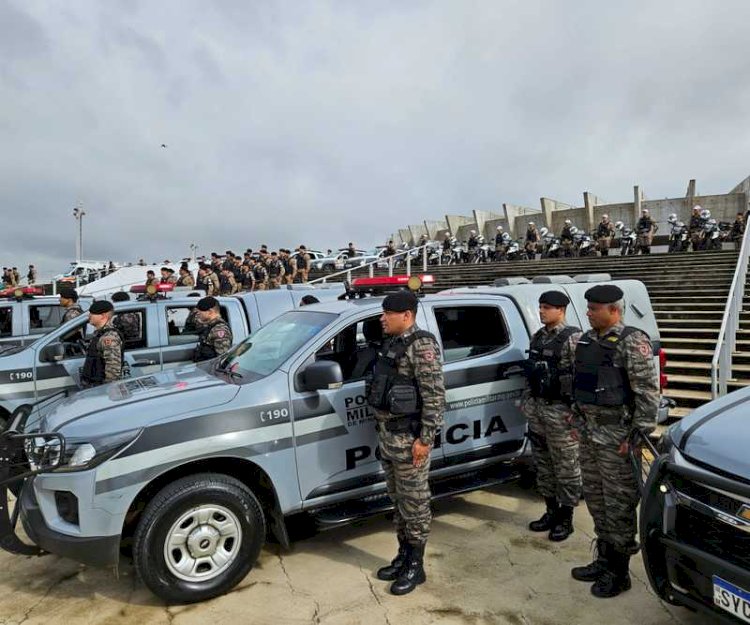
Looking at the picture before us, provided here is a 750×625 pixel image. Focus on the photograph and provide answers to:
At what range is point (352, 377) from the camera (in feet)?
12.4

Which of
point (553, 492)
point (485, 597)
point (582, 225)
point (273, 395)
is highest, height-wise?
point (582, 225)

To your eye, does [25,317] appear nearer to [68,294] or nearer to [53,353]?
[68,294]

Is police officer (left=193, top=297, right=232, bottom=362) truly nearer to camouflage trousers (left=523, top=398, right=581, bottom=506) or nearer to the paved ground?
the paved ground

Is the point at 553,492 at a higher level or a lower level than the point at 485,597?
higher

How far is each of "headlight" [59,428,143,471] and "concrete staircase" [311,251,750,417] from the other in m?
6.19

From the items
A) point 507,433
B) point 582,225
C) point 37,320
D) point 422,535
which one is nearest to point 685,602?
point 422,535

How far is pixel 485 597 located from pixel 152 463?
2.08m

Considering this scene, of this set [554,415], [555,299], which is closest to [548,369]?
[554,415]

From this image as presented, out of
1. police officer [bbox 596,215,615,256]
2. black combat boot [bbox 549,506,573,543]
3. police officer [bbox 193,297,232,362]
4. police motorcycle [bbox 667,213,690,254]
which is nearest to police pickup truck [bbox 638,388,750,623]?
black combat boot [bbox 549,506,573,543]

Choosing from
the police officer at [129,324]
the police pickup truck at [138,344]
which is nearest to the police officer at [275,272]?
the police pickup truck at [138,344]

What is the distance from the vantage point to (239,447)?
3.21 metres

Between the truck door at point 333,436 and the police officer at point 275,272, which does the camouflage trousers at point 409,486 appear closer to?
the truck door at point 333,436

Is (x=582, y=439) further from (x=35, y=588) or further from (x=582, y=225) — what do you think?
(x=582, y=225)

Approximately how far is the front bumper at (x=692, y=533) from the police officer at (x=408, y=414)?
3.91 ft
